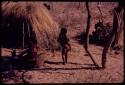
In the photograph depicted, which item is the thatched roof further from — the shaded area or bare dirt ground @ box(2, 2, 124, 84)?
the shaded area

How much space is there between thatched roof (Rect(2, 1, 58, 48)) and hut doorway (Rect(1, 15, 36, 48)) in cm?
23

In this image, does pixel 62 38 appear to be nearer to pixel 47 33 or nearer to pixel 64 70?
pixel 64 70

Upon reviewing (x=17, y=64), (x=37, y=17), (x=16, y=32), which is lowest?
(x=17, y=64)

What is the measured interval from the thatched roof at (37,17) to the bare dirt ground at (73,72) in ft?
4.83

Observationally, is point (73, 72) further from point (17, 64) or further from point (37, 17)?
point (37, 17)

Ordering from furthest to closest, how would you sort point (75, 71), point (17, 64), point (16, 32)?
point (16, 32) < point (17, 64) < point (75, 71)

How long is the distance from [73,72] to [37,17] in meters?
4.07

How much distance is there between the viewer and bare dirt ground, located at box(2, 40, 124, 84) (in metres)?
10.5

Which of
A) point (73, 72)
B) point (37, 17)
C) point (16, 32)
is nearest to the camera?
point (73, 72)

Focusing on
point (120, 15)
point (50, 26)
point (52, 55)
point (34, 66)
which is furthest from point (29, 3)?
point (120, 15)

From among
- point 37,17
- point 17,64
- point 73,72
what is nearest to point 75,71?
point 73,72

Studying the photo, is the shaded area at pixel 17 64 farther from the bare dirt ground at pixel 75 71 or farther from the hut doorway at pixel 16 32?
the hut doorway at pixel 16 32

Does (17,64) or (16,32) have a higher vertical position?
(16,32)

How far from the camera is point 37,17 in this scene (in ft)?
46.4
